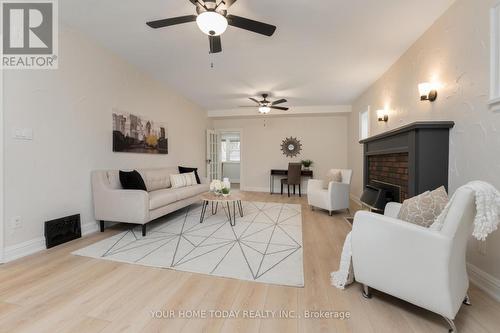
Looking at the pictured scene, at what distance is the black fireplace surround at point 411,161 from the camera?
6.70 feet

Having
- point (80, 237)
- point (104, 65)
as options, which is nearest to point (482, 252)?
point (80, 237)

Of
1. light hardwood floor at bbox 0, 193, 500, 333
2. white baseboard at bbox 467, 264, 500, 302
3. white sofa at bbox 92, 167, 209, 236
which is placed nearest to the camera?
light hardwood floor at bbox 0, 193, 500, 333

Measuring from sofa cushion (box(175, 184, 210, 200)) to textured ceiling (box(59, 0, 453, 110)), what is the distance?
2027 mm

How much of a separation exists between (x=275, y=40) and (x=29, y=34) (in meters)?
2.69

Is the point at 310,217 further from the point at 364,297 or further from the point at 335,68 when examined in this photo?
the point at 335,68

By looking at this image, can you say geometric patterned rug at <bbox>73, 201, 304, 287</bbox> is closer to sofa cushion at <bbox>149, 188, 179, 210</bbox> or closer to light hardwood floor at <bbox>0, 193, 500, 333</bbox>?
light hardwood floor at <bbox>0, 193, 500, 333</bbox>

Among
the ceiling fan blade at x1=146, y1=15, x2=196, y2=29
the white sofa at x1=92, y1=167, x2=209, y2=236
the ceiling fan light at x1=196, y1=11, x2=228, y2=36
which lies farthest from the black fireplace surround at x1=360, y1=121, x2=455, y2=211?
the white sofa at x1=92, y1=167, x2=209, y2=236

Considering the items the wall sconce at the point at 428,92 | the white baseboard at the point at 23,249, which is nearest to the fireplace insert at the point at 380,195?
the wall sconce at the point at 428,92

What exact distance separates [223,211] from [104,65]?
9.62 feet

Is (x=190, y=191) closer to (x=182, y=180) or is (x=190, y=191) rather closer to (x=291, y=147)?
(x=182, y=180)

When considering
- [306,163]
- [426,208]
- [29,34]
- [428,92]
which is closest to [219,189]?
[426,208]

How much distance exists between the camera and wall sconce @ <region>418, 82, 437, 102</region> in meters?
2.27

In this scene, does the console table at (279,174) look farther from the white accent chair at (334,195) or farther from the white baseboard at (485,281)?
the white baseboard at (485,281)

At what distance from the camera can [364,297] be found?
1540mm
